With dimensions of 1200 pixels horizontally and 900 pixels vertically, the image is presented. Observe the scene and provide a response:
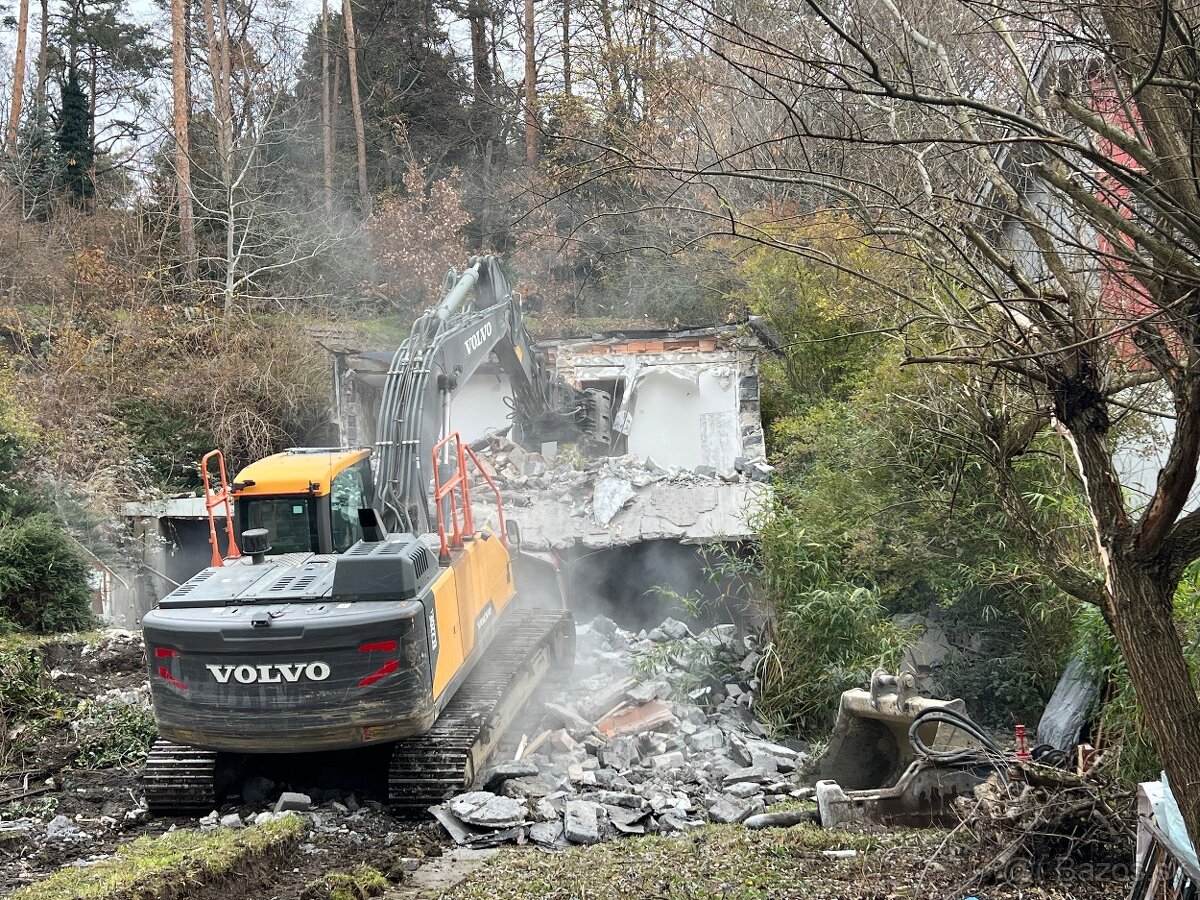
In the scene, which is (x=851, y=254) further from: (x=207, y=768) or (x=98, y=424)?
(x=98, y=424)

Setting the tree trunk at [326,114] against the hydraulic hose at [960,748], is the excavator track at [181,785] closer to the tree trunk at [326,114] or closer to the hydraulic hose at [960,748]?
the hydraulic hose at [960,748]

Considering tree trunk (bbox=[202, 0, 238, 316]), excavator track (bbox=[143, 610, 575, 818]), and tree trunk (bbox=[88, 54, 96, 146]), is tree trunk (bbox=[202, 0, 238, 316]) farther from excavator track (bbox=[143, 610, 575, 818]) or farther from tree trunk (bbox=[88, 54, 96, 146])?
excavator track (bbox=[143, 610, 575, 818])

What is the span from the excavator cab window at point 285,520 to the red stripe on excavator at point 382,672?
6.04 ft

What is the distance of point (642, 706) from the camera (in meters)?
9.59

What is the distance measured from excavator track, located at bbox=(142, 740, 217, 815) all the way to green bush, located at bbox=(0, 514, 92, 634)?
5921 millimetres

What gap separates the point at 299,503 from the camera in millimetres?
8570

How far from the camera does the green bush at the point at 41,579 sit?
12.6 meters

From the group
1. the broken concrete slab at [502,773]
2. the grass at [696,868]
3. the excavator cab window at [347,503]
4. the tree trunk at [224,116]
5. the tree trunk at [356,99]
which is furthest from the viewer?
the tree trunk at [356,99]

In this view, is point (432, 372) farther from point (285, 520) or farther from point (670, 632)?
point (670, 632)

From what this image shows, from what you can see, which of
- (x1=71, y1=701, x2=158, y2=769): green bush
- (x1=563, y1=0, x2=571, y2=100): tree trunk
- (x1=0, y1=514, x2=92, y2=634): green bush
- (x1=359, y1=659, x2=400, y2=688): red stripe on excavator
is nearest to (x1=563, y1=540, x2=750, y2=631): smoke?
(x1=71, y1=701, x2=158, y2=769): green bush

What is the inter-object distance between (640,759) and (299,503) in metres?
3.40

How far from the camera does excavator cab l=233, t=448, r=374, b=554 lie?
8477 millimetres

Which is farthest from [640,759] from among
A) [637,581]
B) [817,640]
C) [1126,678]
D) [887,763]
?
[637,581]

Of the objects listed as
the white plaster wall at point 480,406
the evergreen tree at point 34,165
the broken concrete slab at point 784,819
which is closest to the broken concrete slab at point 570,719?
the broken concrete slab at point 784,819
